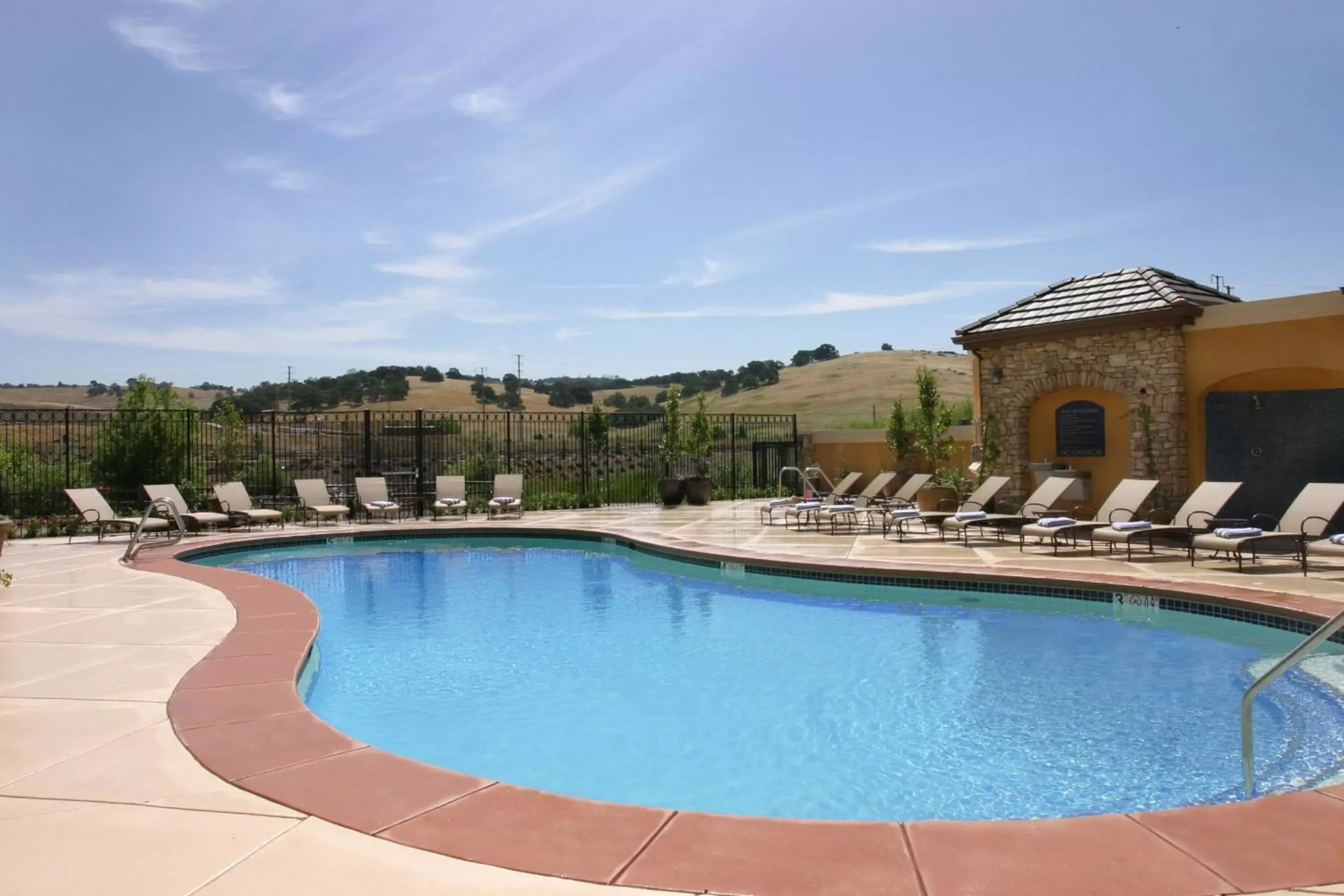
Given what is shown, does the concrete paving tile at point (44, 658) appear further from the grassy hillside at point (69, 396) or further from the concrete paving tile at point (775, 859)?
the grassy hillside at point (69, 396)

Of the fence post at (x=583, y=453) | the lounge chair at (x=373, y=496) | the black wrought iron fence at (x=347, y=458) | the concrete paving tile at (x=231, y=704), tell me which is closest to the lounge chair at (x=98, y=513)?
the black wrought iron fence at (x=347, y=458)

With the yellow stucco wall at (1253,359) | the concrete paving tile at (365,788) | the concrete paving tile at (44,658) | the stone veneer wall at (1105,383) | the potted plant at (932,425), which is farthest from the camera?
the potted plant at (932,425)

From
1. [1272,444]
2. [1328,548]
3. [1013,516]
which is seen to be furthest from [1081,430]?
[1328,548]

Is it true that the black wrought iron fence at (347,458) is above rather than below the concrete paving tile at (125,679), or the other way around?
A: above

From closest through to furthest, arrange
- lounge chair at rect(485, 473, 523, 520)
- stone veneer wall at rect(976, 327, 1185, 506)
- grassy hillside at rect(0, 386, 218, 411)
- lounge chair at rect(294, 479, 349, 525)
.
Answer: stone veneer wall at rect(976, 327, 1185, 506), lounge chair at rect(294, 479, 349, 525), lounge chair at rect(485, 473, 523, 520), grassy hillside at rect(0, 386, 218, 411)

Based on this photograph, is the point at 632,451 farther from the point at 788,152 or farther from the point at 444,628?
the point at 444,628

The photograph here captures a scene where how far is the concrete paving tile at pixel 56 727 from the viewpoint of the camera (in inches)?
136

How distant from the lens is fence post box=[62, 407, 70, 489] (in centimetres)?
1407

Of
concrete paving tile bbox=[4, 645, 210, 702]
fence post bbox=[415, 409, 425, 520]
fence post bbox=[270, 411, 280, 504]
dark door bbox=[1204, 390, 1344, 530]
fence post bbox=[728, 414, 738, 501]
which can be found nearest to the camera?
concrete paving tile bbox=[4, 645, 210, 702]

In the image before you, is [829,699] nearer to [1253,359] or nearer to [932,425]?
[1253,359]

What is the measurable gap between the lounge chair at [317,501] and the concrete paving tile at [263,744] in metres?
11.0

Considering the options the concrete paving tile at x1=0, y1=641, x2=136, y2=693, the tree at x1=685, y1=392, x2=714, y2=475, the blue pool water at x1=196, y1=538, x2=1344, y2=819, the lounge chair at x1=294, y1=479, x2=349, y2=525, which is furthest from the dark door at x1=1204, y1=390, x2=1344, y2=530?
the lounge chair at x1=294, y1=479, x2=349, y2=525

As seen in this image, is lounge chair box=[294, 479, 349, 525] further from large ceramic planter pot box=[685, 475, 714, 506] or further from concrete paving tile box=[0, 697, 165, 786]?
concrete paving tile box=[0, 697, 165, 786]

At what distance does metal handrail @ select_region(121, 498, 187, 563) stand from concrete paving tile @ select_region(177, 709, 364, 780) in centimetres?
705
